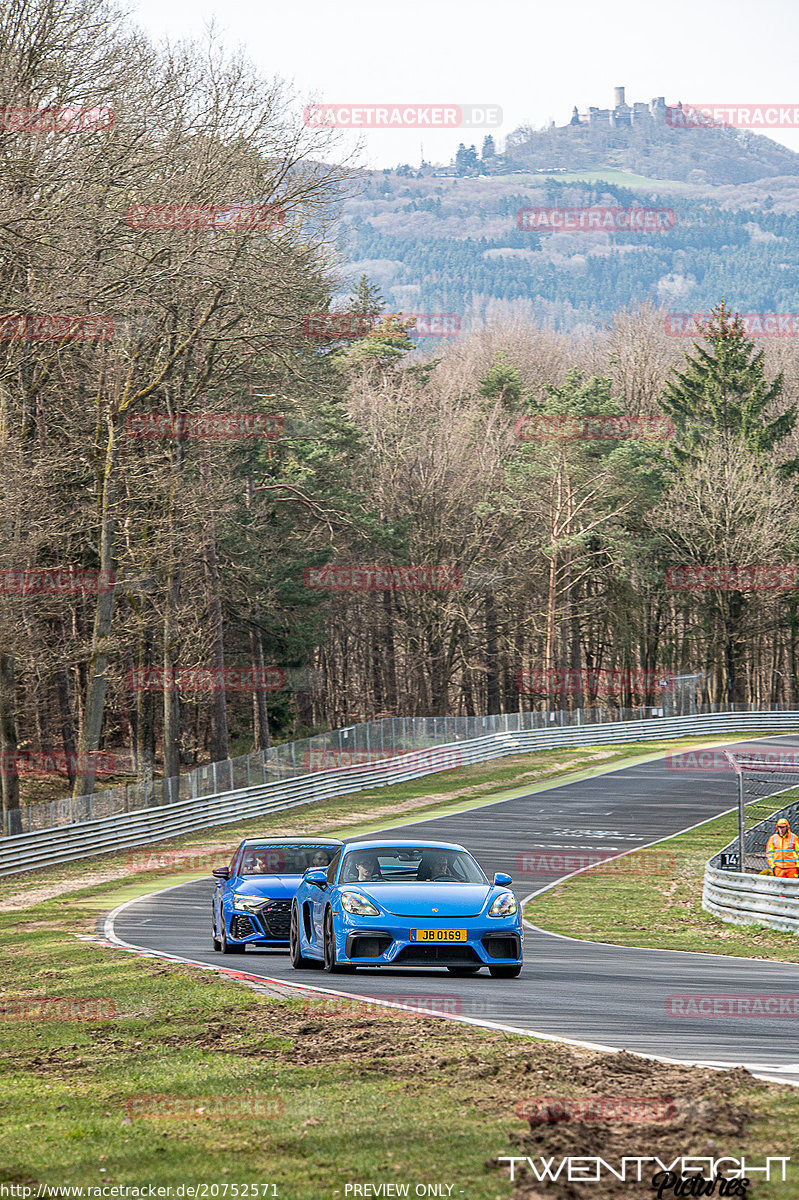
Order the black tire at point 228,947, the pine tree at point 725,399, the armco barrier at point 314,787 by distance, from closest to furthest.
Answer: the black tire at point 228,947 < the armco barrier at point 314,787 < the pine tree at point 725,399

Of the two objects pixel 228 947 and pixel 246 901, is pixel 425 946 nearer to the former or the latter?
pixel 246 901

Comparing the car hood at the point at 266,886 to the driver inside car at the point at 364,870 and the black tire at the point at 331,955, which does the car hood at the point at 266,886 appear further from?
the black tire at the point at 331,955

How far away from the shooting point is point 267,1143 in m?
5.97

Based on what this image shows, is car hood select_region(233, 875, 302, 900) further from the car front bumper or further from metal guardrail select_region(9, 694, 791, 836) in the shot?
metal guardrail select_region(9, 694, 791, 836)

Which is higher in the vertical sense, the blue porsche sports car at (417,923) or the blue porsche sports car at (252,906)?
the blue porsche sports car at (417,923)

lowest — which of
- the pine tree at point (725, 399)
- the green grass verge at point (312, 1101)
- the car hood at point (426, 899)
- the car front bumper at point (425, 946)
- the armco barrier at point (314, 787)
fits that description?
the armco barrier at point (314, 787)

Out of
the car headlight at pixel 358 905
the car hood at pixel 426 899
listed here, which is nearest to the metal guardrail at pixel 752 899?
the car hood at pixel 426 899

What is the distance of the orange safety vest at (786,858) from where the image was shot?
72.0ft

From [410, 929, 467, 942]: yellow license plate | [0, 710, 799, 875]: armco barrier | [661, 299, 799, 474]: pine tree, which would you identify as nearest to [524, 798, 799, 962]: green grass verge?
[410, 929, 467, 942]: yellow license plate

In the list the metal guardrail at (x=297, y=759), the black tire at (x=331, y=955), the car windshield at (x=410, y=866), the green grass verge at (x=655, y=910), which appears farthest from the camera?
the metal guardrail at (x=297, y=759)

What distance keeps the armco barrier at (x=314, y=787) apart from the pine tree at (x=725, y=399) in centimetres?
1690

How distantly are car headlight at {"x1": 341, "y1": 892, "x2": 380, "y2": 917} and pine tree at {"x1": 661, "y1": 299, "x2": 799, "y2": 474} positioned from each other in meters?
67.2

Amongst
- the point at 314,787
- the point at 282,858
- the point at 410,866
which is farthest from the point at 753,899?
the point at 314,787

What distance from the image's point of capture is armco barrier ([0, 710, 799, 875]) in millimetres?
35156
